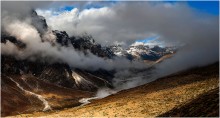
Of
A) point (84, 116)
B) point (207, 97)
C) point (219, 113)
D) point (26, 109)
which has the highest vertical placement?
point (26, 109)

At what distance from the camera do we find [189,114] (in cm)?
4466

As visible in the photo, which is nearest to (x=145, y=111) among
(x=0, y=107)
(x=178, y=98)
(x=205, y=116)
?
(x=178, y=98)

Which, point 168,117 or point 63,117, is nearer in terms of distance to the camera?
point 168,117

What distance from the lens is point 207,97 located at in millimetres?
47469

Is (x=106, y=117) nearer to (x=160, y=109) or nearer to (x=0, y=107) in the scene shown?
(x=160, y=109)

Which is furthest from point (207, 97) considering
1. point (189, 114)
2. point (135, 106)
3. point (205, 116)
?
point (135, 106)

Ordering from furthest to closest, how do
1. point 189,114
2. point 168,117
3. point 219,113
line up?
point 168,117
point 189,114
point 219,113

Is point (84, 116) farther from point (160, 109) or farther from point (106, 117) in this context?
point (160, 109)

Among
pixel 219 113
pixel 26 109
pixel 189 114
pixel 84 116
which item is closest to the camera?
pixel 219 113

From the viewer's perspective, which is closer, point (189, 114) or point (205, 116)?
point (205, 116)

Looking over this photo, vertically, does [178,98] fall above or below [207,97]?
above

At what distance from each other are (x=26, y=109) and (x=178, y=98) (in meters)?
129

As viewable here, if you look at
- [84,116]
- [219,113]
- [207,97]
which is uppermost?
[84,116]

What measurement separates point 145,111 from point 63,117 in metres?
26.2
